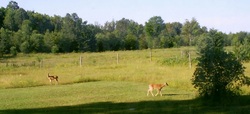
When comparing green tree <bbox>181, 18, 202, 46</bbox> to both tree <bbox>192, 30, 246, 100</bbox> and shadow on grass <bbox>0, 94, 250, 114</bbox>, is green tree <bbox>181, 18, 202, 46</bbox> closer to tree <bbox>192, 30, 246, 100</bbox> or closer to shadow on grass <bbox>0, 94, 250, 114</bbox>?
tree <bbox>192, 30, 246, 100</bbox>

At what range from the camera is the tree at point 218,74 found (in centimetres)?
1519

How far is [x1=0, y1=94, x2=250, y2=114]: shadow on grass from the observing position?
13180 mm

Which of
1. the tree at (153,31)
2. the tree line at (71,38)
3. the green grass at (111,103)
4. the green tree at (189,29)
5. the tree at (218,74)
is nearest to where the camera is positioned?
the green grass at (111,103)

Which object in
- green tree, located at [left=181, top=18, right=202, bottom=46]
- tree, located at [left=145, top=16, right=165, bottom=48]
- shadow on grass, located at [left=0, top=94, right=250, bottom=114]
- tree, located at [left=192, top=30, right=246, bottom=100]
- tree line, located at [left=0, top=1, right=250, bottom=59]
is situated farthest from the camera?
green tree, located at [left=181, top=18, right=202, bottom=46]

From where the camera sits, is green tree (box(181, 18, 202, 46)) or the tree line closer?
the tree line

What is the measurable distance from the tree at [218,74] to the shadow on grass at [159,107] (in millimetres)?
535

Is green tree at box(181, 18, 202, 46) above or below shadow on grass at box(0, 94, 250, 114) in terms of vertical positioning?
above

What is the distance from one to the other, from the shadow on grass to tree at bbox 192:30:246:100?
535 millimetres

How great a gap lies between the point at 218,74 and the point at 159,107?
3.03m

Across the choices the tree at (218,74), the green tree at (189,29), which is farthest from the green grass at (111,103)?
the green tree at (189,29)

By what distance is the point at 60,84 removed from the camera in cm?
2611

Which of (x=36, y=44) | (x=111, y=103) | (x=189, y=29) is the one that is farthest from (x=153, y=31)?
(x=111, y=103)

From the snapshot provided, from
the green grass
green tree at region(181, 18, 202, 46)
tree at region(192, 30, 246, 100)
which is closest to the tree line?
green tree at region(181, 18, 202, 46)

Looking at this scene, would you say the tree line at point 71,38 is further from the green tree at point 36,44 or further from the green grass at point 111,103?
the green grass at point 111,103
